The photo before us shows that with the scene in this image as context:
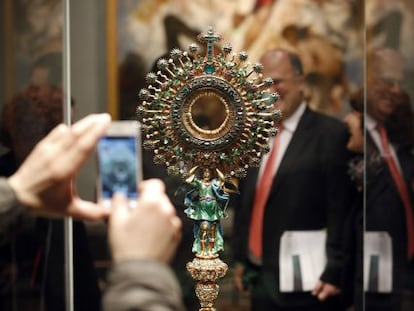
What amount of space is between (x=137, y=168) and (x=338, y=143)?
604mm

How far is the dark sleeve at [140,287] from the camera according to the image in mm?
976

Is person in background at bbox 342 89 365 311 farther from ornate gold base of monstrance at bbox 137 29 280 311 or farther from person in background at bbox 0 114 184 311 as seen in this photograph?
person in background at bbox 0 114 184 311

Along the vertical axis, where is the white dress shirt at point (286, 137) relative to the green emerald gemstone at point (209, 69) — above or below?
below

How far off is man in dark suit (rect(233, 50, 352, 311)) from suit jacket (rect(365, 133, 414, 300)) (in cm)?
6

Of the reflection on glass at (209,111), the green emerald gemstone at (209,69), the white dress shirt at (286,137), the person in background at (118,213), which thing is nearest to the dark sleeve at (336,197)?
the white dress shirt at (286,137)

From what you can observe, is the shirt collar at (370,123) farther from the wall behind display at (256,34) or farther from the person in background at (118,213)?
the person in background at (118,213)

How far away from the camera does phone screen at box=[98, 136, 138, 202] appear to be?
1.81 m

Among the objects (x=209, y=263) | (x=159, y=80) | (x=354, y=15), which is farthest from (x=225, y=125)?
(x=354, y=15)

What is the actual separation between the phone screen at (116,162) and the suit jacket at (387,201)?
2.18ft

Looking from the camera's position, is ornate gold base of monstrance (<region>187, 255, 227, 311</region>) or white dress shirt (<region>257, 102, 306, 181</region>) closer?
ornate gold base of monstrance (<region>187, 255, 227, 311</region>)

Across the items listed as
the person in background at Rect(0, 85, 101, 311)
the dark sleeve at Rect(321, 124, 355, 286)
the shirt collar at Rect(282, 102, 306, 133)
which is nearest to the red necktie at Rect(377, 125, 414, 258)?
the dark sleeve at Rect(321, 124, 355, 286)

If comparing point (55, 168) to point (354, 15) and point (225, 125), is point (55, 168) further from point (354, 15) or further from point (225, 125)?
point (354, 15)

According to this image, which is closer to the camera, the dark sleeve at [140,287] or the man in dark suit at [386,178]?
the dark sleeve at [140,287]

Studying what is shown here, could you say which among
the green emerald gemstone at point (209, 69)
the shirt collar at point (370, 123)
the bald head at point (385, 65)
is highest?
the bald head at point (385, 65)
